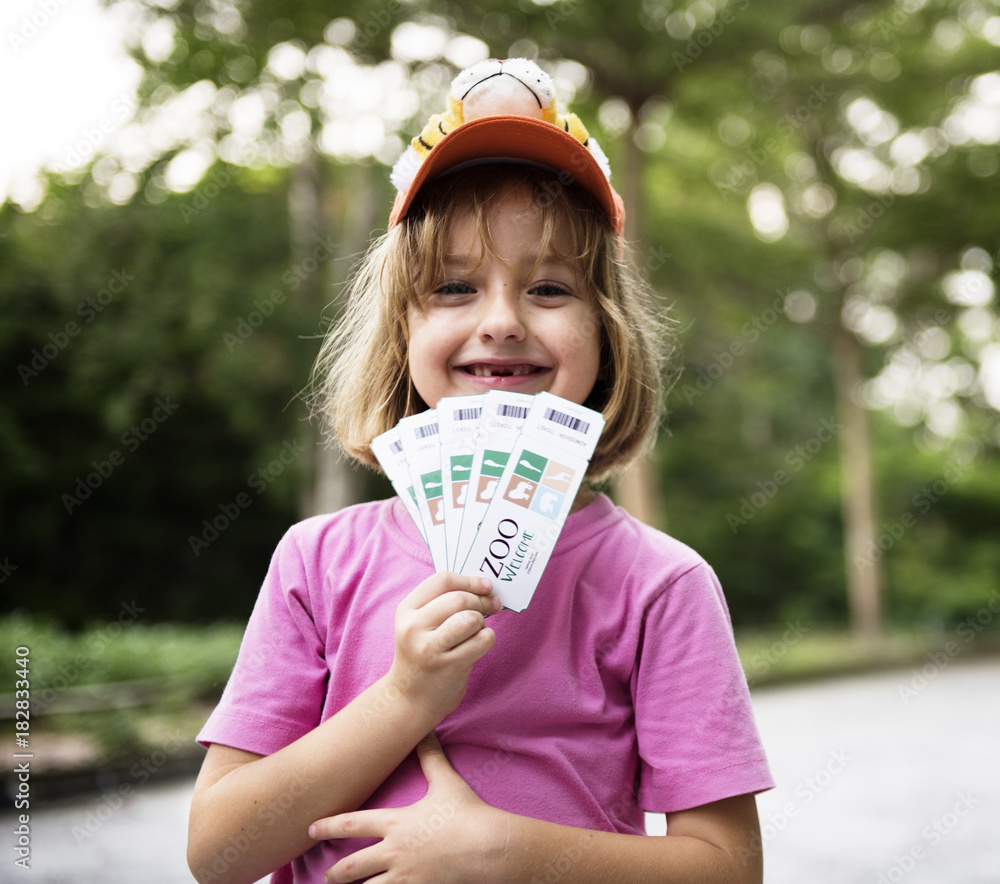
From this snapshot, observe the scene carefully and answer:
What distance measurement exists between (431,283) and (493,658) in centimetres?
58

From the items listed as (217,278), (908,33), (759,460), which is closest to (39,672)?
(217,278)

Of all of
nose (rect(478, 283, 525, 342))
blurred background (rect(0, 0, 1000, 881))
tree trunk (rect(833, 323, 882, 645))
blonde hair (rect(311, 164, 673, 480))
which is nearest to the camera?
nose (rect(478, 283, 525, 342))

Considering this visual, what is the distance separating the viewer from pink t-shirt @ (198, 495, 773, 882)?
4.23 ft

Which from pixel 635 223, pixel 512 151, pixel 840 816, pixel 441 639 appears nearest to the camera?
pixel 441 639

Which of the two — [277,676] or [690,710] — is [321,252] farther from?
[690,710]

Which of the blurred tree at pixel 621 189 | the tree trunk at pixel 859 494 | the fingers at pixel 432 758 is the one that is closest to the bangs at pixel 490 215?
the fingers at pixel 432 758

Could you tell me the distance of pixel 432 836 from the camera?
3.95ft

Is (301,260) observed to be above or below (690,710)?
above

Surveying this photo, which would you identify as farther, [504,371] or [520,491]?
[504,371]

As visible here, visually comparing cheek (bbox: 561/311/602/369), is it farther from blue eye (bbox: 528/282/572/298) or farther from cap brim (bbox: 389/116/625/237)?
cap brim (bbox: 389/116/625/237)

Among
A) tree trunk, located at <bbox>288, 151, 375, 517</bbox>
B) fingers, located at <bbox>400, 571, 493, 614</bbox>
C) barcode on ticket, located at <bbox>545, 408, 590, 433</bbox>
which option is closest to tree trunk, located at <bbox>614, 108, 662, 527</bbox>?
tree trunk, located at <bbox>288, 151, 375, 517</bbox>

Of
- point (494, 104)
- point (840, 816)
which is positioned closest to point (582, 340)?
point (494, 104)

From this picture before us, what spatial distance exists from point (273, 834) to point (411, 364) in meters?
0.72

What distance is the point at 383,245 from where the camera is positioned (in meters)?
1.61
